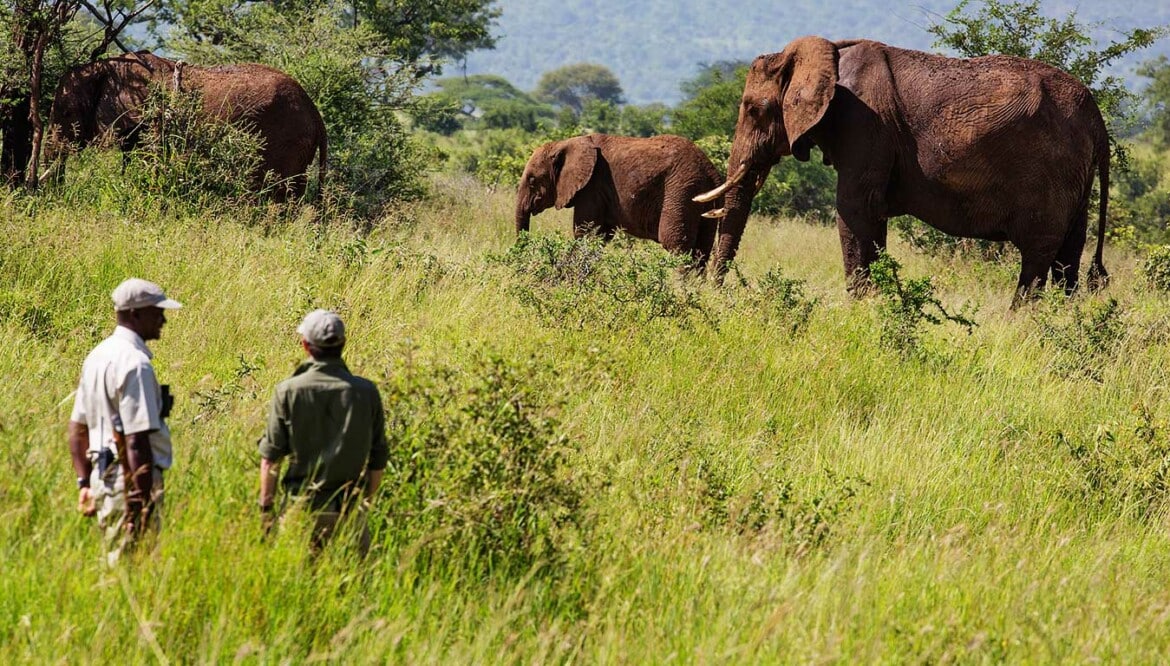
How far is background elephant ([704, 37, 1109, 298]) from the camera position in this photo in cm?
1184

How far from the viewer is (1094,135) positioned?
12211 mm

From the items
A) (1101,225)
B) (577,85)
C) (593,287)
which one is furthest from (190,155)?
(577,85)

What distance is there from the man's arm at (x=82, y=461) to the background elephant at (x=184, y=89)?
8591 millimetres

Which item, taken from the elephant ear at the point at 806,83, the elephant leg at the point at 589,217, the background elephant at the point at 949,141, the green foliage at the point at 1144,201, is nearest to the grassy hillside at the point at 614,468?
the background elephant at the point at 949,141

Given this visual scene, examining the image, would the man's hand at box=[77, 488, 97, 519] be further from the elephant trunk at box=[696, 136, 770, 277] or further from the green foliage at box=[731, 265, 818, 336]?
the elephant trunk at box=[696, 136, 770, 277]

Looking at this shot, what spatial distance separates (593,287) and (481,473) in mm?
4565

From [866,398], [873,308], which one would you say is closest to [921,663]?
[866,398]

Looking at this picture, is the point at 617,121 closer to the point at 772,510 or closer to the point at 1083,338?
the point at 1083,338

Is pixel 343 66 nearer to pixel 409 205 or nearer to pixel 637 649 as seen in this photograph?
pixel 409 205

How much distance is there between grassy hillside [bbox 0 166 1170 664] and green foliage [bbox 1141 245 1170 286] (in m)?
2.49

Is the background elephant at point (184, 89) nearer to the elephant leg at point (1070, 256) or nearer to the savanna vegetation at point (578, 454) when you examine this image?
the savanna vegetation at point (578, 454)

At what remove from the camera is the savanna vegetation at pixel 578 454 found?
4.25 m

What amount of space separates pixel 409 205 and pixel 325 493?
1268 cm

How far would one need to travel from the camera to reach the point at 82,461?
433 cm
